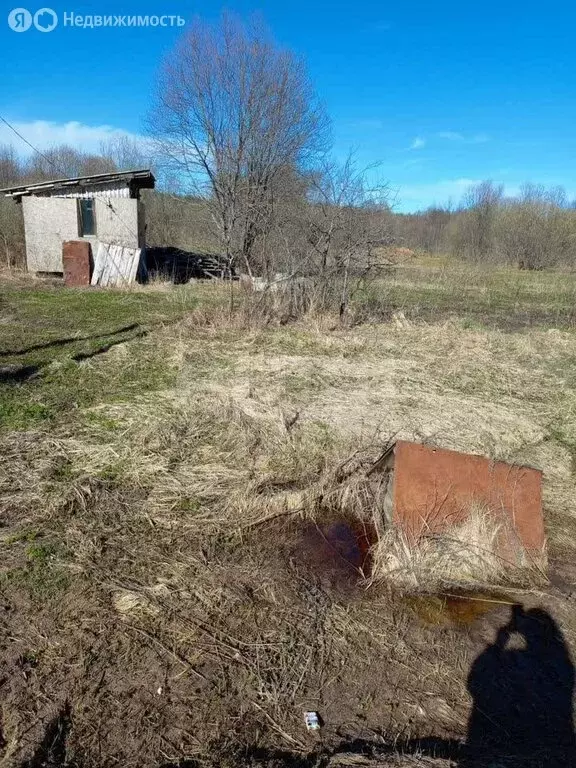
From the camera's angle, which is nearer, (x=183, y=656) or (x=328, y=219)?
(x=183, y=656)

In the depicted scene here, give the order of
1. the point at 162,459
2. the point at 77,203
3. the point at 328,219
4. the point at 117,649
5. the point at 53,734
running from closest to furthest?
the point at 53,734 → the point at 117,649 → the point at 162,459 → the point at 328,219 → the point at 77,203

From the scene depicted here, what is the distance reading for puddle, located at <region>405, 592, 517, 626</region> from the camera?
111 inches

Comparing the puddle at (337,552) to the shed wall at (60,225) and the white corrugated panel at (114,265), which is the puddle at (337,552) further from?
the shed wall at (60,225)

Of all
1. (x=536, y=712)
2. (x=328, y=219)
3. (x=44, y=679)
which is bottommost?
(x=536, y=712)

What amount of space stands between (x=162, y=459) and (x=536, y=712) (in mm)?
3111

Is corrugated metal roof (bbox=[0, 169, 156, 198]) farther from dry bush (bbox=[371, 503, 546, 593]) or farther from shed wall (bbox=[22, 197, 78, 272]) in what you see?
dry bush (bbox=[371, 503, 546, 593])

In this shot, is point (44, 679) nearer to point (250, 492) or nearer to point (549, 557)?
point (250, 492)

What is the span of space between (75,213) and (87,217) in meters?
0.43

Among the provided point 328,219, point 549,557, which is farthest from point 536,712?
point 328,219

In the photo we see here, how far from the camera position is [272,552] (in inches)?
130

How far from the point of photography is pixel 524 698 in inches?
91.8

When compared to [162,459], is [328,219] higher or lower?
higher

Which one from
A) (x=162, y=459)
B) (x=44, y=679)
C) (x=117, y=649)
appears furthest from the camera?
(x=162, y=459)

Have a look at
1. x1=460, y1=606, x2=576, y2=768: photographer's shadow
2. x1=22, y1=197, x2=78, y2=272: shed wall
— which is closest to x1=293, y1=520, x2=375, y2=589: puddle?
x1=460, y1=606, x2=576, y2=768: photographer's shadow
